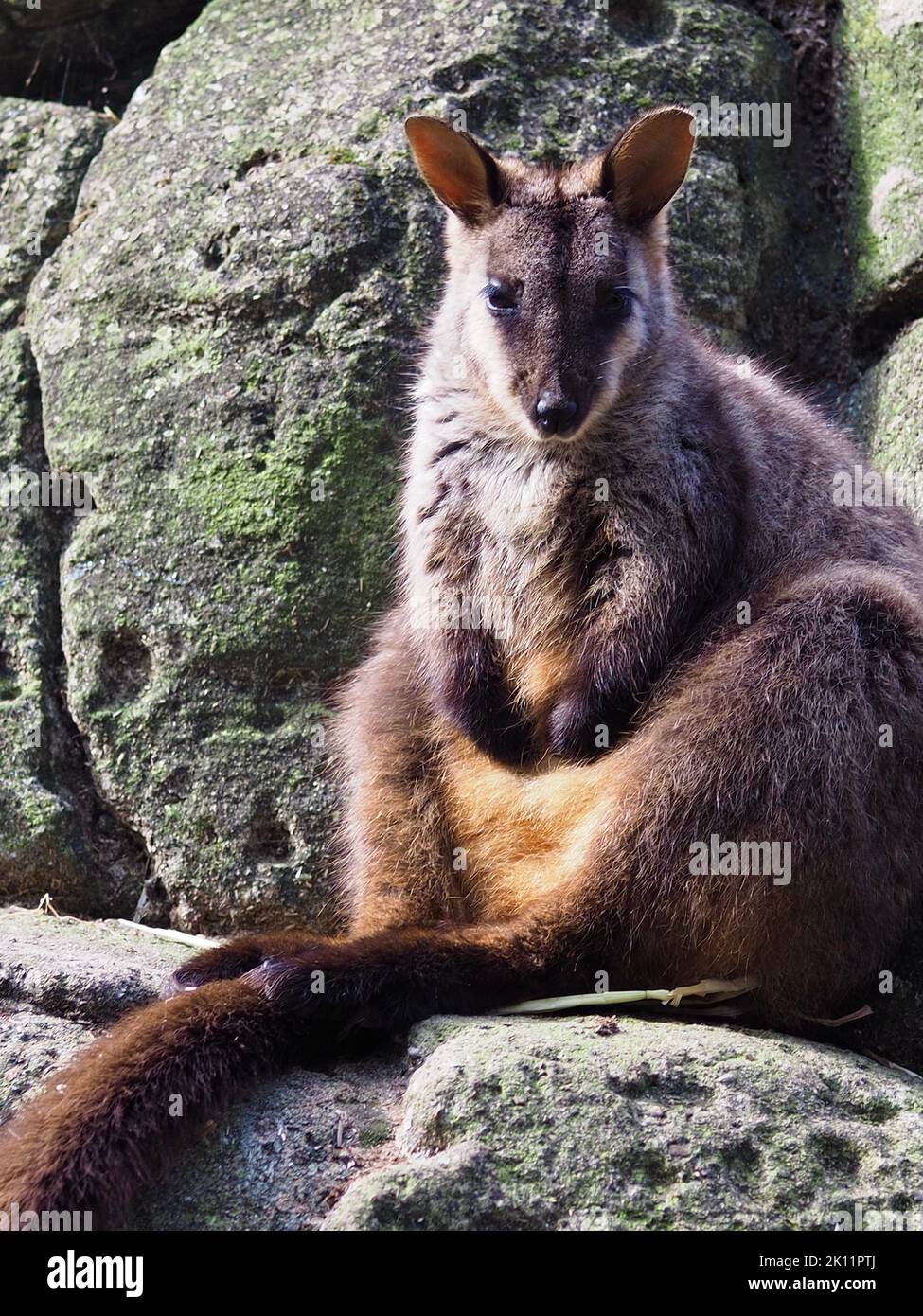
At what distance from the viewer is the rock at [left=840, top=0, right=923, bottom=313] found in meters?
6.42

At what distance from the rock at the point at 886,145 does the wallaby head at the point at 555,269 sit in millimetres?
1509

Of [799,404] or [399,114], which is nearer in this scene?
[799,404]

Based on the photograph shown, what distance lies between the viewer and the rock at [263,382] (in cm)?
589

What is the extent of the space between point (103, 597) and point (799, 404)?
112 inches

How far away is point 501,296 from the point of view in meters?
4.93

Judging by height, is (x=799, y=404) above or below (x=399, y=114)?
below

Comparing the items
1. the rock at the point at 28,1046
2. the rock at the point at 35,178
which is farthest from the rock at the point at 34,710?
the rock at the point at 28,1046

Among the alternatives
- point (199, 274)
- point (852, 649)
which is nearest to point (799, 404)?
point (852, 649)

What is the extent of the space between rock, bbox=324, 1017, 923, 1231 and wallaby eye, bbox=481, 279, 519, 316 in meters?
2.31

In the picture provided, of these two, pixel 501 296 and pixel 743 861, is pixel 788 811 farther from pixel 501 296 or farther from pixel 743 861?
pixel 501 296
